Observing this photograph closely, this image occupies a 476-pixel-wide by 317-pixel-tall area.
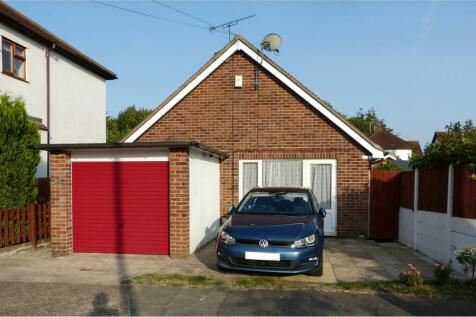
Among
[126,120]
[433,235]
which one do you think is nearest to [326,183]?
[433,235]

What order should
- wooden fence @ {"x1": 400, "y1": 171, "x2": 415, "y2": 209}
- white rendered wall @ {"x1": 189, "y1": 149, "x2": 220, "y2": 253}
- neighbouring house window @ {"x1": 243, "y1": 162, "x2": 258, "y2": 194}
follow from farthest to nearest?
neighbouring house window @ {"x1": 243, "y1": 162, "x2": 258, "y2": 194} → wooden fence @ {"x1": 400, "y1": 171, "x2": 415, "y2": 209} → white rendered wall @ {"x1": 189, "y1": 149, "x2": 220, "y2": 253}

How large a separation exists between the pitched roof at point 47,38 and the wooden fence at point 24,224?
7.35 m

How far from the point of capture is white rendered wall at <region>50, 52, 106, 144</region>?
16.8 m

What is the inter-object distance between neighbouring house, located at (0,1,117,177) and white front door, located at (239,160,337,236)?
797 cm

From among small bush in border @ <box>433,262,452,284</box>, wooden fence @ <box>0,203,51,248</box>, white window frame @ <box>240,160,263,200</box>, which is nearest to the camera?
small bush in border @ <box>433,262,452,284</box>

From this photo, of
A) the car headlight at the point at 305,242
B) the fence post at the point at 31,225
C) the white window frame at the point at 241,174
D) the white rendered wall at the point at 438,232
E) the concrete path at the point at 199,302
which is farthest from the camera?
the white window frame at the point at 241,174

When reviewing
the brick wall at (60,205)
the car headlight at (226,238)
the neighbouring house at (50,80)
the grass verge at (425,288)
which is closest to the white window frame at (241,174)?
the brick wall at (60,205)

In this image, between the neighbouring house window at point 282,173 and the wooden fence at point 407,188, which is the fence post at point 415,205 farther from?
the neighbouring house window at point 282,173

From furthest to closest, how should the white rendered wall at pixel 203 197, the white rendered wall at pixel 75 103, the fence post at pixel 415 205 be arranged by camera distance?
the white rendered wall at pixel 75 103 → the fence post at pixel 415 205 → the white rendered wall at pixel 203 197

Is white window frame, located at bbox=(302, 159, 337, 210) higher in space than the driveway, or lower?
higher

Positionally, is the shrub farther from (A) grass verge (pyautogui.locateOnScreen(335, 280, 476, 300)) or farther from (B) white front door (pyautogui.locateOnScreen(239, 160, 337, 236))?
(B) white front door (pyautogui.locateOnScreen(239, 160, 337, 236))

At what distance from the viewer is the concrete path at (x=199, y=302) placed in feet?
17.3

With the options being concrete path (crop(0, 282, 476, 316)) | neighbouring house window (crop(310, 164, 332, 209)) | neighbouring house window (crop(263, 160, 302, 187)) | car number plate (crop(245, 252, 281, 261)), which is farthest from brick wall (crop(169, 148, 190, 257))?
neighbouring house window (crop(310, 164, 332, 209))

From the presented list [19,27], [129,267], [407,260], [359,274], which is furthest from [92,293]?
[19,27]
